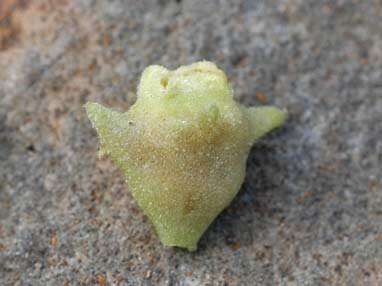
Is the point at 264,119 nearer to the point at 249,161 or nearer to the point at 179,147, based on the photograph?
the point at 249,161

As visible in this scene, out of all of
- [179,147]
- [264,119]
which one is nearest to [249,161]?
[264,119]

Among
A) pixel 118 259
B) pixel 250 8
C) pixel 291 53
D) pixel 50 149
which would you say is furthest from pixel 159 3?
pixel 118 259

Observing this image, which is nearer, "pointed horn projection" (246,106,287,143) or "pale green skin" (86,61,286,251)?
"pale green skin" (86,61,286,251)

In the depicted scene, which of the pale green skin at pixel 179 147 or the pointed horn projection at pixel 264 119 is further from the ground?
the pale green skin at pixel 179 147

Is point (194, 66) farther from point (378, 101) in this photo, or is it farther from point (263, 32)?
point (378, 101)

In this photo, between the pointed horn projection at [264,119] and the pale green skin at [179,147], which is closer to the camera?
the pale green skin at [179,147]
